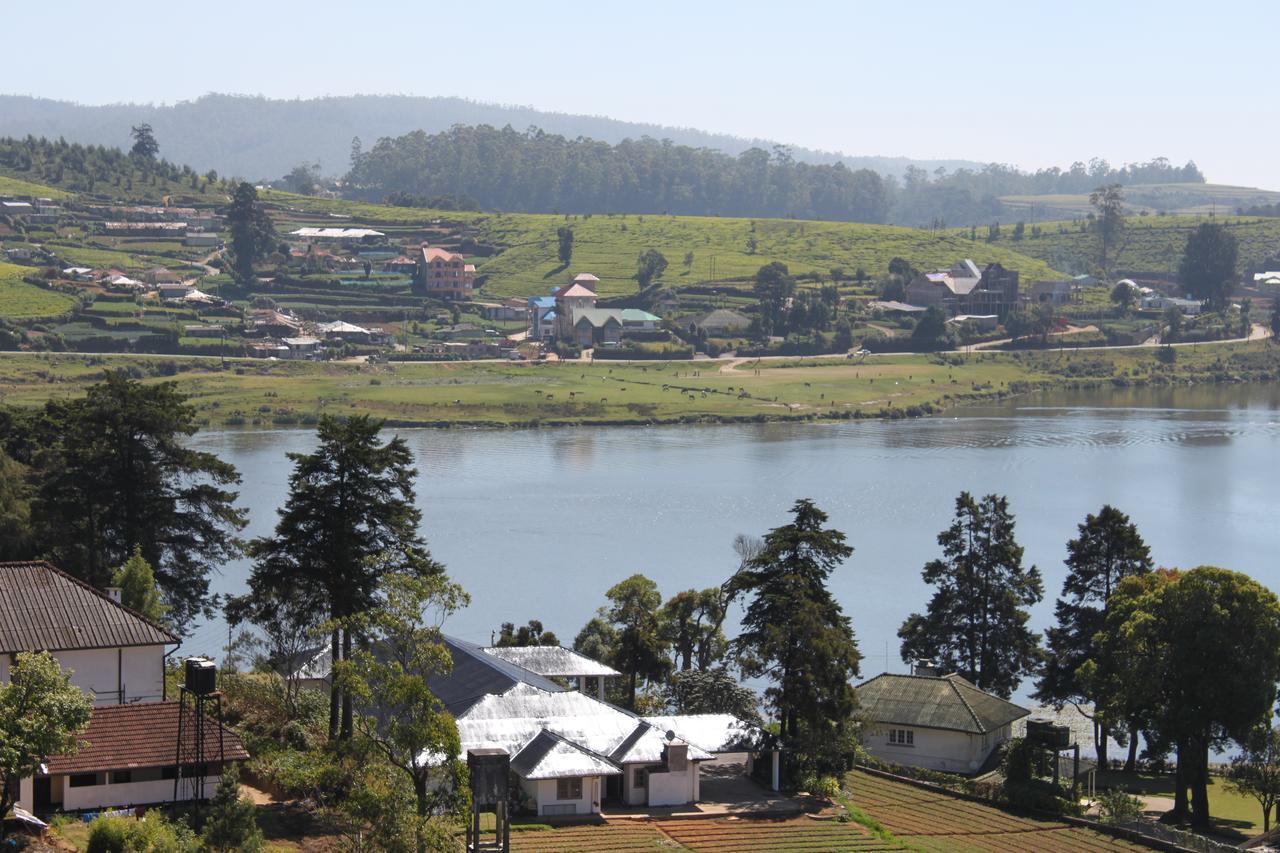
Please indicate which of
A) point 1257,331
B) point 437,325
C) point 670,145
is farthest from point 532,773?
point 670,145

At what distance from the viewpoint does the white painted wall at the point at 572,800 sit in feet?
63.1

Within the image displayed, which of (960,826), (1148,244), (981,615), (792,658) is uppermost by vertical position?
(1148,244)

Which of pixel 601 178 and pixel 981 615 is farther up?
pixel 601 178

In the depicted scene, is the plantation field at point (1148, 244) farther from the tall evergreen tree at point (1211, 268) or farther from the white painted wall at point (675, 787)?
the white painted wall at point (675, 787)

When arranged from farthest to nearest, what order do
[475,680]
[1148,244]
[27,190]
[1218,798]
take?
1. [1148,244]
2. [27,190]
3. [1218,798]
4. [475,680]

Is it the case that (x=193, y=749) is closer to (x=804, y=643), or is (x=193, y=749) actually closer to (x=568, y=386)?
(x=804, y=643)

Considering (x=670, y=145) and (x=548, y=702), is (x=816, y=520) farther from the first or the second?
(x=670, y=145)

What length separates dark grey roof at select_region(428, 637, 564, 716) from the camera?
21094mm

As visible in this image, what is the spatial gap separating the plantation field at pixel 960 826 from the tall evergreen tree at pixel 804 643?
0.94m

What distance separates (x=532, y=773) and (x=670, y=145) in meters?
164

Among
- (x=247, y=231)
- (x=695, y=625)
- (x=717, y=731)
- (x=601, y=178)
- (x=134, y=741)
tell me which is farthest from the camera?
(x=601, y=178)

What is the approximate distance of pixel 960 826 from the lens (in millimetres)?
21219

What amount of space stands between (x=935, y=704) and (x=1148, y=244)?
323ft

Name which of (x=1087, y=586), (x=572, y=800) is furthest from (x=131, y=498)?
(x=1087, y=586)
